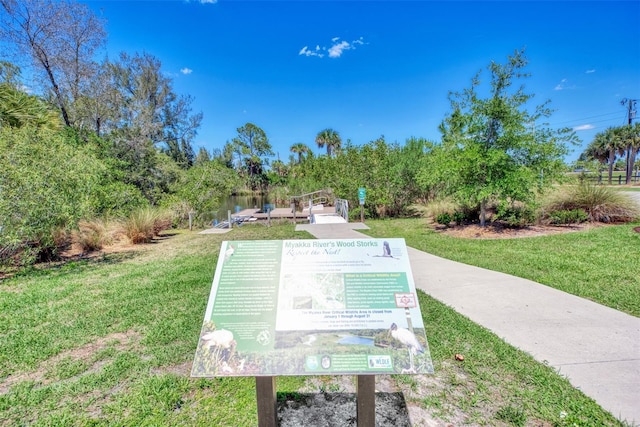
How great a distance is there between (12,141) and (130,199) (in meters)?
5.50

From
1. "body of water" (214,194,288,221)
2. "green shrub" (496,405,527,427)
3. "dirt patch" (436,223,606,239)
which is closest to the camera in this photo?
"green shrub" (496,405,527,427)

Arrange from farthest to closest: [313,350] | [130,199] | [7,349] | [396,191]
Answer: [396,191] < [130,199] < [7,349] < [313,350]

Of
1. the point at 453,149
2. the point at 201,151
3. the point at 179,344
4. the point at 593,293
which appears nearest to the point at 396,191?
the point at 453,149

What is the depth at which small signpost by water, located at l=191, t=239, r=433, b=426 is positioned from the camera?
1.85 meters

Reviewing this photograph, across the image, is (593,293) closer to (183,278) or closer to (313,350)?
(313,350)

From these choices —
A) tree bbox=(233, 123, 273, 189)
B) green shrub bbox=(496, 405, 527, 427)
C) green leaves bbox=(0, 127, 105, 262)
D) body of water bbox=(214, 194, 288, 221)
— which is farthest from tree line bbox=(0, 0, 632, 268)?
tree bbox=(233, 123, 273, 189)

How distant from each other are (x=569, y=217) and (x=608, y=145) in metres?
38.7

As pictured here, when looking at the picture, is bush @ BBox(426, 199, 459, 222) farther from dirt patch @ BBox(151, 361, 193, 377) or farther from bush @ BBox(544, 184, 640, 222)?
dirt patch @ BBox(151, 361, 193, 377)

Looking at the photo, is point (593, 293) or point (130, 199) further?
point (130, 199)

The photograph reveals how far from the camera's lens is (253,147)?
166 ft

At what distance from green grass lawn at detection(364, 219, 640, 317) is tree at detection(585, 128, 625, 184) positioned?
37.2 meters

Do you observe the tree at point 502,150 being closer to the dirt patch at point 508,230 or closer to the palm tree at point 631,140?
the dirt patch at point 508,230

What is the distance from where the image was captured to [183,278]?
587 cm

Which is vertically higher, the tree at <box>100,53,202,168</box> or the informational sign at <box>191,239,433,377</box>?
the tree at <box>100,53,202,168</box>
